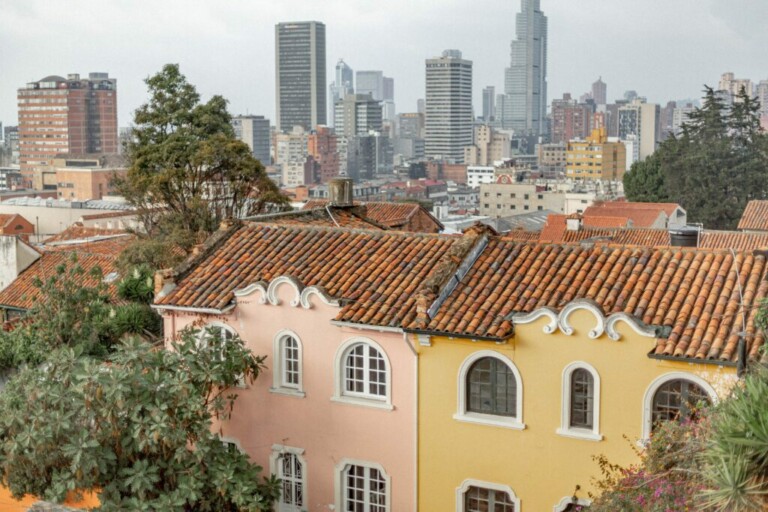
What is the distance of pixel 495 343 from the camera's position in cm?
1852

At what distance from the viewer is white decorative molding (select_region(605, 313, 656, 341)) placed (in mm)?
17250

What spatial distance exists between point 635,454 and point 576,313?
2.56 metres

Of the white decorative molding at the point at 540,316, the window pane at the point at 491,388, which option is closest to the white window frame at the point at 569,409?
the white decorative molding at the point at 540,316

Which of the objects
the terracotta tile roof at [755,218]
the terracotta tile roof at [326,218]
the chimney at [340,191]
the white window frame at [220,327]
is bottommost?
the white window frame at [220,327]

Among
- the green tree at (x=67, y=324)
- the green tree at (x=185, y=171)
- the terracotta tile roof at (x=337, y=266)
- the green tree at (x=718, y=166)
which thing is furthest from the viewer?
the green tree at (x=718, y=166)

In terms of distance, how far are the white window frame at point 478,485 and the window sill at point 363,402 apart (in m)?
1.98

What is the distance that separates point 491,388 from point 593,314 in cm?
253

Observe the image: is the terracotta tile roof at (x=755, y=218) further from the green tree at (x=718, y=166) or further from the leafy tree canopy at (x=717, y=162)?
the leafy tree canopy at (x=717, y=162)

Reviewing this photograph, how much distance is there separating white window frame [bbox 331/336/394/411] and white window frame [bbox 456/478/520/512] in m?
1.98

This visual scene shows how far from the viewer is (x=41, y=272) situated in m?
37.3

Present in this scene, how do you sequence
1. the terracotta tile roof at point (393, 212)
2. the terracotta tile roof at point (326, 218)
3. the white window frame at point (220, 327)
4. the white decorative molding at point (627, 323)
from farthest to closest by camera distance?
the terracotta tile roof at point (393, 212) → the terracotta tile roof at point (326, 218) → the white window frame at point (220, 327) → the white decorative molding at point (627, 323)

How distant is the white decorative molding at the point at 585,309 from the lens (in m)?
17.5

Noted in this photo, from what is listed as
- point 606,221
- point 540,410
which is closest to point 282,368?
point 540,410

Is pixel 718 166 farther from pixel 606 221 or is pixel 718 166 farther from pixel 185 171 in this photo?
pixel 185 171
